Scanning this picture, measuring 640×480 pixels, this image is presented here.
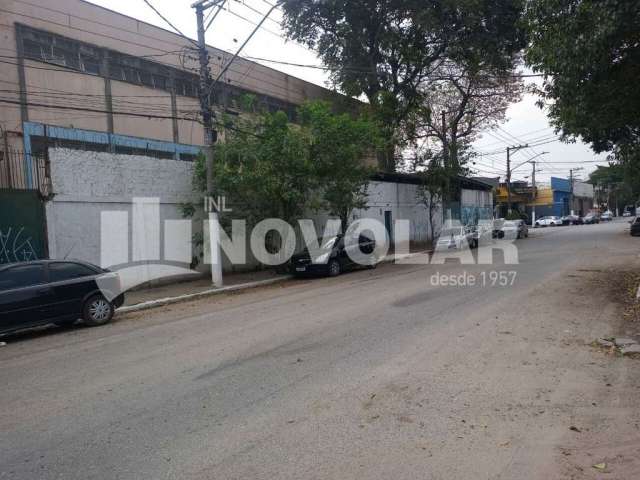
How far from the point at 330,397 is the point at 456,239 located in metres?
23.1

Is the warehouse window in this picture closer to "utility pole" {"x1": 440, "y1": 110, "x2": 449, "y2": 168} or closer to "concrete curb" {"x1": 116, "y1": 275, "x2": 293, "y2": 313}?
"concrete curb" {"x1": 116, "y1": 275, "x2": 293, "y2": 313}

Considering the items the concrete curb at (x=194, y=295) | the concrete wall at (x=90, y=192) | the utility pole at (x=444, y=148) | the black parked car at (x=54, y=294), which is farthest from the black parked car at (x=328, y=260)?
the utility pole at (x=444, y=148)

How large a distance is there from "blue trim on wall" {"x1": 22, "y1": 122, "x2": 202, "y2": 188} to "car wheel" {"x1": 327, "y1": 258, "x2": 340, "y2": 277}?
610 cm

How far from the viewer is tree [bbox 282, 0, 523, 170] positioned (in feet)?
91.1

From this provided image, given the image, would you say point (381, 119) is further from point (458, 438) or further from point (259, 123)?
point (458, 438)

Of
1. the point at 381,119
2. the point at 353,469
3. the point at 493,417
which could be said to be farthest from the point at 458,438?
the point at 381,119

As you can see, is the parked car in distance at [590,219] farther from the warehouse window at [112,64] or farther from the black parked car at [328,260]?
the black parked car at [328,260]

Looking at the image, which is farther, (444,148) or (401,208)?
(401,208)

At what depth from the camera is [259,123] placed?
17219mm

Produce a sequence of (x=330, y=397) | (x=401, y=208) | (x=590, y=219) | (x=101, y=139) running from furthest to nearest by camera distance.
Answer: (x=590, y=219) < (x=401, y=208) < (x=101, y=139) < (x=330, y=397)

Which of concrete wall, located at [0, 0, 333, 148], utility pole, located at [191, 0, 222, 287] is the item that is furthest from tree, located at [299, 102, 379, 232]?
concrete wall, located at [0, 0, 333, 148]

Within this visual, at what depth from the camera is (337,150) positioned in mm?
17672

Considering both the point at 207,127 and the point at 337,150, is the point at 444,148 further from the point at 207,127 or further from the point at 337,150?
the point at 207,127

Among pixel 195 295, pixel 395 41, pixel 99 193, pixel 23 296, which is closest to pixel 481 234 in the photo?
pixel 395 41
